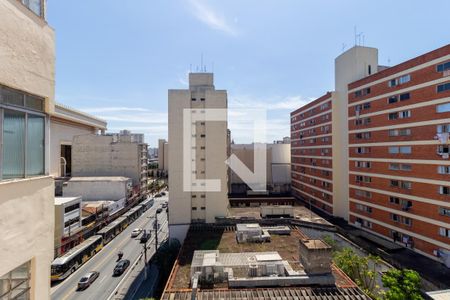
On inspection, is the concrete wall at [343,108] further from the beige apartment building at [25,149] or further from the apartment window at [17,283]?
the apartment window at [17,283]

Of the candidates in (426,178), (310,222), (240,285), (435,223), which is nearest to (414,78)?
(426,178)

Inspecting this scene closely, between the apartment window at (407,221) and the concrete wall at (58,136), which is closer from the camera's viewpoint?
the apartment window at (407,221)

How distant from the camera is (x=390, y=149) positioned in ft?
116

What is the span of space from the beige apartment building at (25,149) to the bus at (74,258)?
3210 cm

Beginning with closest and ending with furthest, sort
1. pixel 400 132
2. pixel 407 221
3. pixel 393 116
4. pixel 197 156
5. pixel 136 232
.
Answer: pixel 407 221, pixel 400 132, pixel 393 116, pixel 197 156, pixel 136 232

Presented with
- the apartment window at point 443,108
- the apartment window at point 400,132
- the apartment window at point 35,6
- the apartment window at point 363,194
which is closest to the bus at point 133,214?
the apartment window at point 363,194

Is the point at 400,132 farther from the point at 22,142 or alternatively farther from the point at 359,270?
the point at 22,142

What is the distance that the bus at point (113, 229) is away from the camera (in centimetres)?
4366

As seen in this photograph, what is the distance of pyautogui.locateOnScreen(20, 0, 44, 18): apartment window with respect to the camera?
16.8 feet

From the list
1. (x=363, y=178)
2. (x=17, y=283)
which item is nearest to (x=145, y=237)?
(x=363, y=178)

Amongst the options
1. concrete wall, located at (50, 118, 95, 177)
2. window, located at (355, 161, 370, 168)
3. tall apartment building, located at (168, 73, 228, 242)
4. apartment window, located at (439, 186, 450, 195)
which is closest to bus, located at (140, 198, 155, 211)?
concrete wall, located at (50, 118, 95, 177)

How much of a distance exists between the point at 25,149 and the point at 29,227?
1504 mm

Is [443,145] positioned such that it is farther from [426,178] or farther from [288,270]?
[288,270]

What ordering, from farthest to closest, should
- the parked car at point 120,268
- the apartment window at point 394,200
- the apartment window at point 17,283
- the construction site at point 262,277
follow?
the apartment window at point 394,200
the parked car at point 120,268
the construction site at point 262,277
the apartment window at point 17,283
